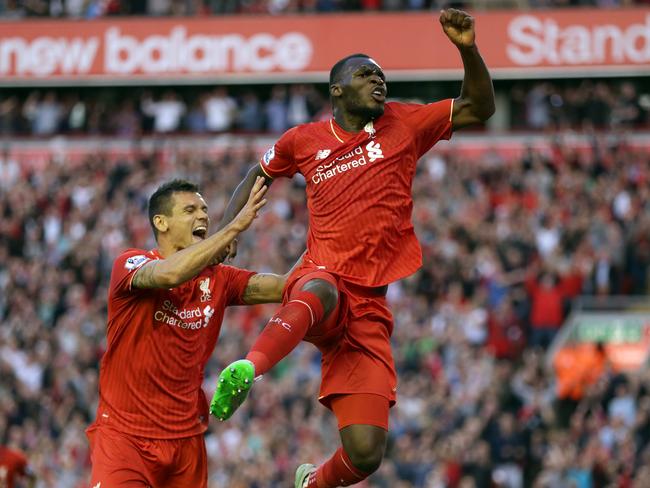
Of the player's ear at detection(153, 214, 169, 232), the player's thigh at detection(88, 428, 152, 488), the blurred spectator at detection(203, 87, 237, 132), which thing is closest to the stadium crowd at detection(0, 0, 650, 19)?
the blurred spectator at detection(203, 87, 237, 132)

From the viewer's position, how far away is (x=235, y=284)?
8828 millimetres

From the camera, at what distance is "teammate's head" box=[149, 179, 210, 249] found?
855 cm

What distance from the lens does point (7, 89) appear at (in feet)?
96.7

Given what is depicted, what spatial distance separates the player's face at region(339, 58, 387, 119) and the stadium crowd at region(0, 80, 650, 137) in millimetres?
16535

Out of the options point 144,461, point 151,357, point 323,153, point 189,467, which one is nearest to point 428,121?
point 323,153

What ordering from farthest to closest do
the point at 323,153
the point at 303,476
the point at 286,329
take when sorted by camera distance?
the point at 303,476, the point at 323,153, the point at 286,329

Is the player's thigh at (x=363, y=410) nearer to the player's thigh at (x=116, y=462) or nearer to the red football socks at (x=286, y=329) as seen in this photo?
the red football socks at (x=286, y=329)

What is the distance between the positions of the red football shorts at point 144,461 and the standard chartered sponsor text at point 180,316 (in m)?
0.67

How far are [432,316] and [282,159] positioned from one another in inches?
418

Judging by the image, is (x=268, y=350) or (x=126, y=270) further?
(x=126, y=270)

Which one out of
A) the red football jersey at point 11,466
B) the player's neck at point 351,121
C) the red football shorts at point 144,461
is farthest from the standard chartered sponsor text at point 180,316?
the red football jersey at point 11,466

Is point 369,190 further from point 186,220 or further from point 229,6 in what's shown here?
point 229,6

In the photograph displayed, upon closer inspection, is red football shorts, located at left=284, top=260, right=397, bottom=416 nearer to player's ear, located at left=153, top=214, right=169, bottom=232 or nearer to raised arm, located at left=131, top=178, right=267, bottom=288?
raised arm, located at left=131, top=178, right=267, bottom=288

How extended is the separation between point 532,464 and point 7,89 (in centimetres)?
1676
